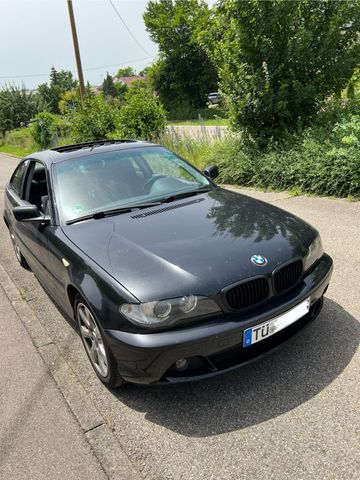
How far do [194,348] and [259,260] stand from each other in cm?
70

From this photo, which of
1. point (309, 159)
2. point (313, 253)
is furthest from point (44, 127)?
point (313, 253)

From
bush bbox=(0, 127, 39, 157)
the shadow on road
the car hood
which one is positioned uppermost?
the car hood

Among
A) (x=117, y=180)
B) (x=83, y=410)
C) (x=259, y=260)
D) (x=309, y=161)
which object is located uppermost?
(x=117, y=180)

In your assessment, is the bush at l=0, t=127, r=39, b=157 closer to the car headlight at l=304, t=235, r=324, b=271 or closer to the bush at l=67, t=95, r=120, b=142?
the bush at l=67, t=95, r=120, b=142

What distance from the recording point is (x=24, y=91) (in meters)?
38.0

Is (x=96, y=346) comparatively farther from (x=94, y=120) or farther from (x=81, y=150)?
(x=94, y=120)

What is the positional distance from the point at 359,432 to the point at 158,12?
4565 cm

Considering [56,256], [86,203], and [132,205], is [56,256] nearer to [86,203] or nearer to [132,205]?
[86,203]

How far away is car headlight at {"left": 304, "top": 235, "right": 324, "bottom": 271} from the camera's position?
2.80m

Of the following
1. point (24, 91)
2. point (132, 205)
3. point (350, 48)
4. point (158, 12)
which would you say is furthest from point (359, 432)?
point (158, 12)

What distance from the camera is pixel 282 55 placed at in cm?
799

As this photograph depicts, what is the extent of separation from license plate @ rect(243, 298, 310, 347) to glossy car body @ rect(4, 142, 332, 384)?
38mm

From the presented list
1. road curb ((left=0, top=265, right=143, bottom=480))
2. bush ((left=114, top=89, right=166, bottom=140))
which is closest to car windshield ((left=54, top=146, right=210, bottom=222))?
road curb ((left=0, top=265, right=143, bottom=480))

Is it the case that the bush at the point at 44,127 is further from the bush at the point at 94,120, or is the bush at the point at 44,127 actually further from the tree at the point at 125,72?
the tree at the point at 125,72
